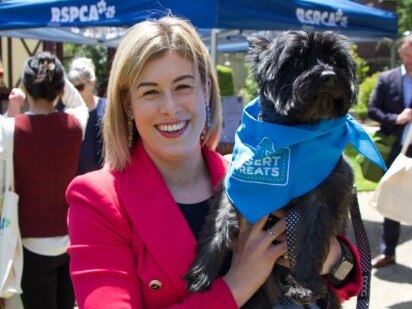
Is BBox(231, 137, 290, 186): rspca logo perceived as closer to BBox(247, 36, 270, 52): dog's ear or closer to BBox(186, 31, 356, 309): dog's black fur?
BBox(186, 31, 356, 309): dog's black fur

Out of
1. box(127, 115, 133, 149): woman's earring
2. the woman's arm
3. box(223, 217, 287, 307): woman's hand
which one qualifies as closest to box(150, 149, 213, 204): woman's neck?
box(127, 115, 133, 149): woman's earring

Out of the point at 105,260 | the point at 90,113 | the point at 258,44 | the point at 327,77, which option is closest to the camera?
the point at 105,260

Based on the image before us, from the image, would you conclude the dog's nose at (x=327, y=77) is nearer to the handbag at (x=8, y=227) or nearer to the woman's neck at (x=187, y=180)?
the woman's neck at (x=187, y=180)

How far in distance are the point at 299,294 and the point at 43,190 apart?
2157mm

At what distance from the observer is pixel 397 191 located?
4074mm

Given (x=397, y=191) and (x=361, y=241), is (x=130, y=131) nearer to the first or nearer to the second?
(x=361, y=241)

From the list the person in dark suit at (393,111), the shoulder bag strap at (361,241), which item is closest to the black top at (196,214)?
the shoulder bag strap at (361,241)

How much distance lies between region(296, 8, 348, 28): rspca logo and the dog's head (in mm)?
3327

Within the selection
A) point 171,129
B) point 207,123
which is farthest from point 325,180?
point 171,129

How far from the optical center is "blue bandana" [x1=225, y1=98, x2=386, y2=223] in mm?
2018

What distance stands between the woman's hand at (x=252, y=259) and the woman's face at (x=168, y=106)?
362 mm

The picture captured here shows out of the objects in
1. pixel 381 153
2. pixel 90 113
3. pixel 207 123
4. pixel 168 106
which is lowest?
pixel 381 153

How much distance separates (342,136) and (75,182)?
3.21 ft

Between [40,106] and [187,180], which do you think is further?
[40,106]
